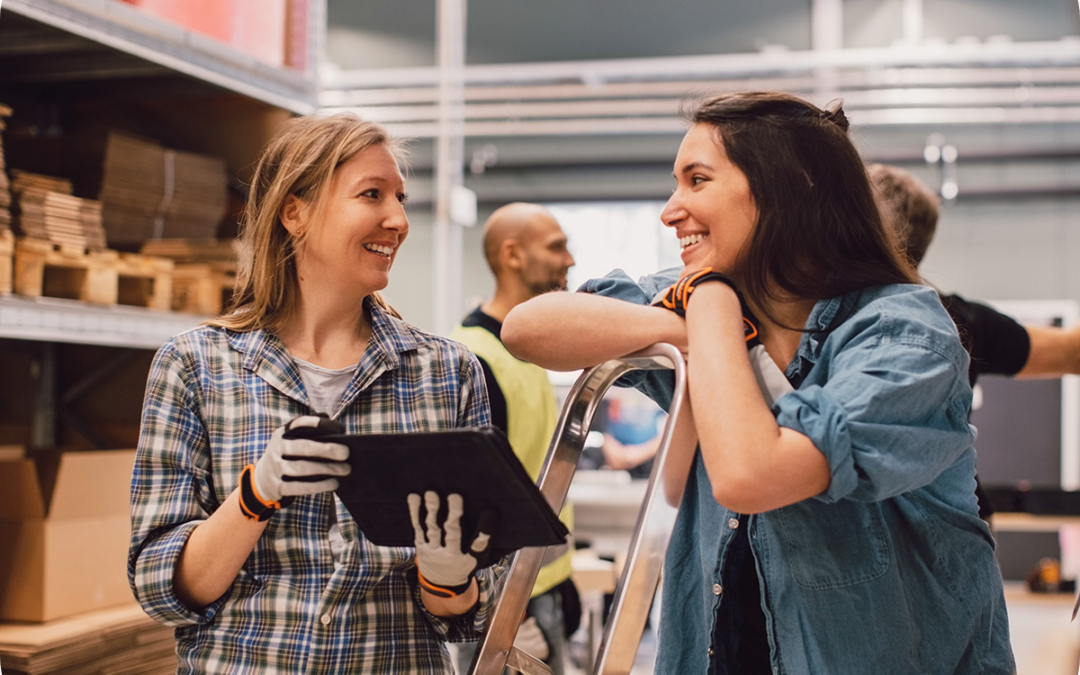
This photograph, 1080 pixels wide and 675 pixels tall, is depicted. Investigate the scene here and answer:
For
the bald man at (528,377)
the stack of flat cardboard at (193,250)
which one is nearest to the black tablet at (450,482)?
the bald man at (528,377)

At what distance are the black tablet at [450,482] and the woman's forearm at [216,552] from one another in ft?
0.76

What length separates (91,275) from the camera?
261cm

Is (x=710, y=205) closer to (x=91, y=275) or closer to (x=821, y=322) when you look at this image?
(x=821, y=322)

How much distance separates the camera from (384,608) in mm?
1741

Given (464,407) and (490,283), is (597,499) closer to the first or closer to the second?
(464,407)

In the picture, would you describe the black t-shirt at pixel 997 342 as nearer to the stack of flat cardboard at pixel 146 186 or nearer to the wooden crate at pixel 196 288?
the wooden crate at pixel 196 288

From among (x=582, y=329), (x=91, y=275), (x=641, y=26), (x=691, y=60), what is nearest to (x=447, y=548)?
(x=582, y=329)

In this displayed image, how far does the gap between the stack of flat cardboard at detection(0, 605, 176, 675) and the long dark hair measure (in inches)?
73.6

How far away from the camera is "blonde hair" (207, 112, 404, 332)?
6.22 ft

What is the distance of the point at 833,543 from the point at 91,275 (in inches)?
82.1

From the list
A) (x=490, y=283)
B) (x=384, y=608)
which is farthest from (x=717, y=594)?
(x=490, y=283)

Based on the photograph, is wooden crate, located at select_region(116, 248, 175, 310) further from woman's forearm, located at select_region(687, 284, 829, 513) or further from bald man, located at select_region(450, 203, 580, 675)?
woman's forearm, located at select_region(687, 284, 829, 513)

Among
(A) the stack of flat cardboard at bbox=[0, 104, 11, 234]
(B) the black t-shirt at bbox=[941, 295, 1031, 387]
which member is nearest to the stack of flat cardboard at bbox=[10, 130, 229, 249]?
(A) the stack of flat cardboard at bbox=[0, 104, 11, 234]

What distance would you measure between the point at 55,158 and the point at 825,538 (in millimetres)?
2595
